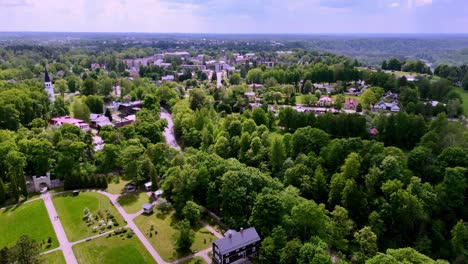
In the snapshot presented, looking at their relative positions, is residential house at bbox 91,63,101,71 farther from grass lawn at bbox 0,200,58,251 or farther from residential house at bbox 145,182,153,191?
grass lawn at bbox 0,200,58,251

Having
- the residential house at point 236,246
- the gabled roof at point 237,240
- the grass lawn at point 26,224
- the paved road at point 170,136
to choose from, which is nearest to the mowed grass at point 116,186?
the grass lawn at point 26,224

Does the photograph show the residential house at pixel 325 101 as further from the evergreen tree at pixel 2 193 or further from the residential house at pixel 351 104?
the evergreen tree at pixel 2 193

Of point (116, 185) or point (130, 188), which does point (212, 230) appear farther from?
point (116, 185)

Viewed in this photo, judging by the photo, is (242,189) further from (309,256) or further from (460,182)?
(460,182)

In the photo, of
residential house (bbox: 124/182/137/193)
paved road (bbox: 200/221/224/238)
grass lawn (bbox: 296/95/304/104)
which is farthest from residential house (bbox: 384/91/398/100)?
residential house (bbox: 124/182/137/193)

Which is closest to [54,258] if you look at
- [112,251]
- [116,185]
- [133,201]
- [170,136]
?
[112,251]

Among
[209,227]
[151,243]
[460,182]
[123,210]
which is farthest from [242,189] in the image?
[460,182]
